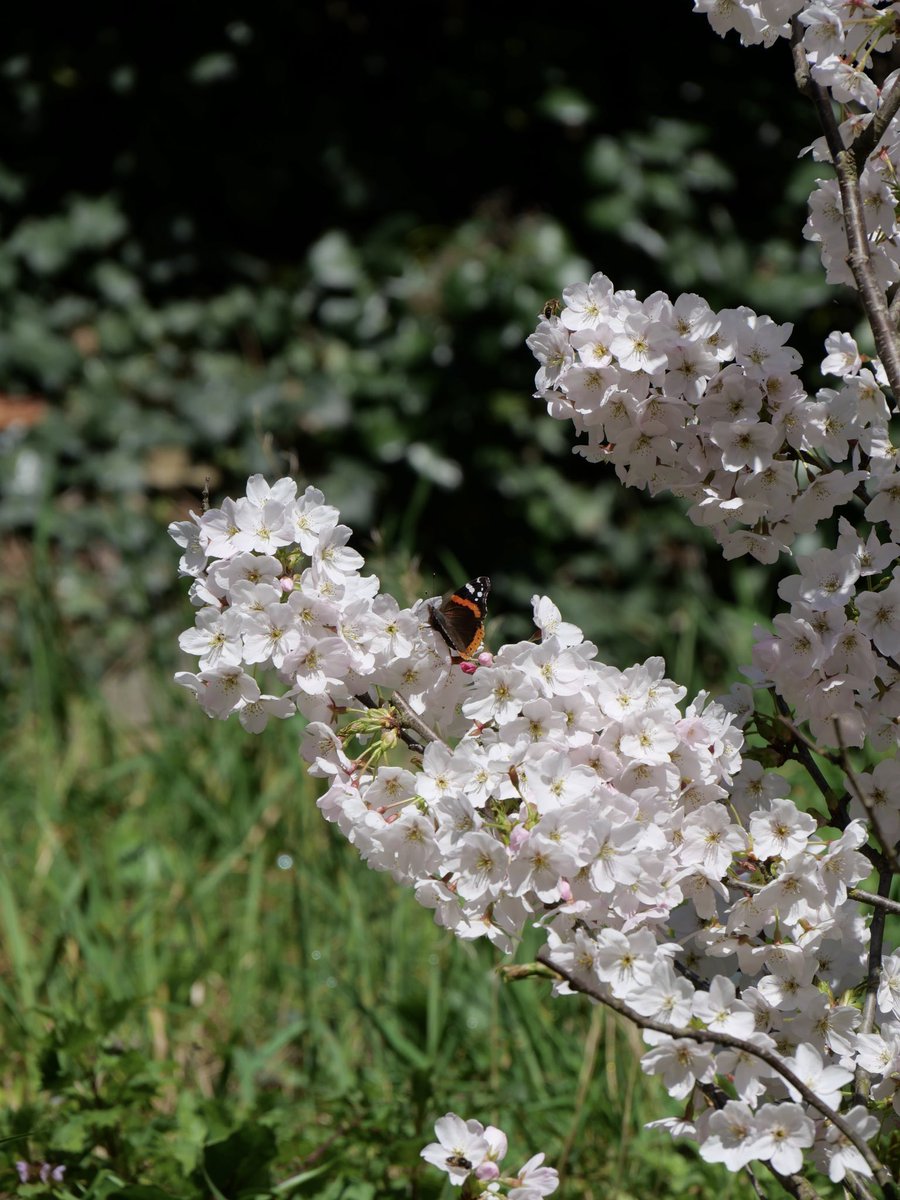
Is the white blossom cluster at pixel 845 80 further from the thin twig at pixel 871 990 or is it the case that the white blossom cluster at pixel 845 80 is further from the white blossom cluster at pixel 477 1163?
the white blossom cluster at pixel 477 1163

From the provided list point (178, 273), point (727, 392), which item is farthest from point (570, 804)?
point (178, 273)

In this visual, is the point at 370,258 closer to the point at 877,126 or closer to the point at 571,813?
the point at 877,126

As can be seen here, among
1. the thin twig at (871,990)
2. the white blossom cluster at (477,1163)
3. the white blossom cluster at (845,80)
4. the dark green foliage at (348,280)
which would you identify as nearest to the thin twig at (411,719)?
the white blossom cluster at (477,1163)

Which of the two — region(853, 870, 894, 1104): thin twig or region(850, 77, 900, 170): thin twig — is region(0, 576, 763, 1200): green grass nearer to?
region(853, 870, 894, 1104): thin twig

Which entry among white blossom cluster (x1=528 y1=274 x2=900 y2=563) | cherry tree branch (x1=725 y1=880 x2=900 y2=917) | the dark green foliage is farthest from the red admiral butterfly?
the dark green foliage

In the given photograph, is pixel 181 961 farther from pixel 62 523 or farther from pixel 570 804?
pixel 62 523

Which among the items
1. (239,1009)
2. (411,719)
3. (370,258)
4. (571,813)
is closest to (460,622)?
(411,719)

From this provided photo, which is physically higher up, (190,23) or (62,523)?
(190,23)
